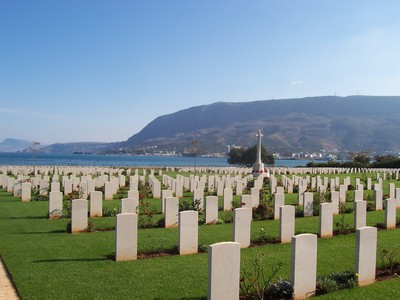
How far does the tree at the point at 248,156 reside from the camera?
7319cm

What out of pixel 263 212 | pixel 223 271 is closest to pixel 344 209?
pixel 263 212

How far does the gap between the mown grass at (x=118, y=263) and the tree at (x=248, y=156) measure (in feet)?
195

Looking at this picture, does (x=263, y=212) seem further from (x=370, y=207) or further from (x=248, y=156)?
(x=248, y=156)

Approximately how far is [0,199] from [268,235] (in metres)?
12.9

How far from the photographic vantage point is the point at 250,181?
2648 centimetres

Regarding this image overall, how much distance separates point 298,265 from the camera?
22.7ft

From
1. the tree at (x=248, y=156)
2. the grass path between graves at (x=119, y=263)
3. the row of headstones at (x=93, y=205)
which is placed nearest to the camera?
the grass path between graves at (x=119, y=263)

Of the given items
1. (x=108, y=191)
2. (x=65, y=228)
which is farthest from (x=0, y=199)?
(x=65, y=228)

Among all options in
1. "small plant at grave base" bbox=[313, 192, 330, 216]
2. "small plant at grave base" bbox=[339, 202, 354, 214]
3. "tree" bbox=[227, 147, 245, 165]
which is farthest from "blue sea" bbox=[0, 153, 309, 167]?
"small plant at grave base" bbox=[339, 202, 354, 214]

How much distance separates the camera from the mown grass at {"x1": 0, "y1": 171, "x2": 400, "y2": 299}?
23.1 ft

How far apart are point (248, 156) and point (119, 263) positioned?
218 feet

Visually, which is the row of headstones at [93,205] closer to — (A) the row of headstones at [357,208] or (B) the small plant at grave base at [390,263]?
(A) the row of headstones at [357,208]

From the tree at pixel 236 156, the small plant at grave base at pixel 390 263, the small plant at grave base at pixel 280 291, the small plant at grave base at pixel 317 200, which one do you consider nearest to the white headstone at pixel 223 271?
the small plant at grave base at pixel 280 291

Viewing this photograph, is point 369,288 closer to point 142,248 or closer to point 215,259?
point 215,259
